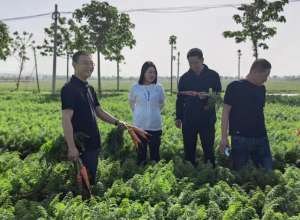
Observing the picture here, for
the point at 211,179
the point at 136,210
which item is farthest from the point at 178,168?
the point at 136,210

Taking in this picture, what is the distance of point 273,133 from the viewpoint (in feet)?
37.9

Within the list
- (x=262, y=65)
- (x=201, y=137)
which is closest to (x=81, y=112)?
(x=262, y=65)

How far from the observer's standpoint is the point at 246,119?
20.8 feet

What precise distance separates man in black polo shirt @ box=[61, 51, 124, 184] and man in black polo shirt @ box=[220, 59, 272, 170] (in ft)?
5.66

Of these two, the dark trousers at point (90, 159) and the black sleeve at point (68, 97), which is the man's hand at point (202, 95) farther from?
the black sleeve at point (68, 97)

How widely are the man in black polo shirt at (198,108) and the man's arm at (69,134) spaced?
2.50 m

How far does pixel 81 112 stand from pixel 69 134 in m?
0.37

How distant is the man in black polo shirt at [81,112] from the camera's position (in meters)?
5.50

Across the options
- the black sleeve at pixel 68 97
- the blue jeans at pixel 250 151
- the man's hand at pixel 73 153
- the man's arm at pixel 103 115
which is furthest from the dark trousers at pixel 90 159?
the blue jeans at pixel 250 151

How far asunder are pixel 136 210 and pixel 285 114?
1433 cm

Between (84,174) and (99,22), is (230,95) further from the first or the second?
(99,22)

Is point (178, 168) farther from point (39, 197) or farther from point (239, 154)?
point (39, 197)

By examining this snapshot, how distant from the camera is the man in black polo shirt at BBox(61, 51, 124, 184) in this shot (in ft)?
18.0

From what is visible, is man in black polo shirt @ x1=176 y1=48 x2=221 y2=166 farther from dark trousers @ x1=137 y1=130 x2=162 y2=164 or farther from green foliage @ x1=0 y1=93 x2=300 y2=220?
green foliage @ x1=0 y1=93 x2=300 y2=220
